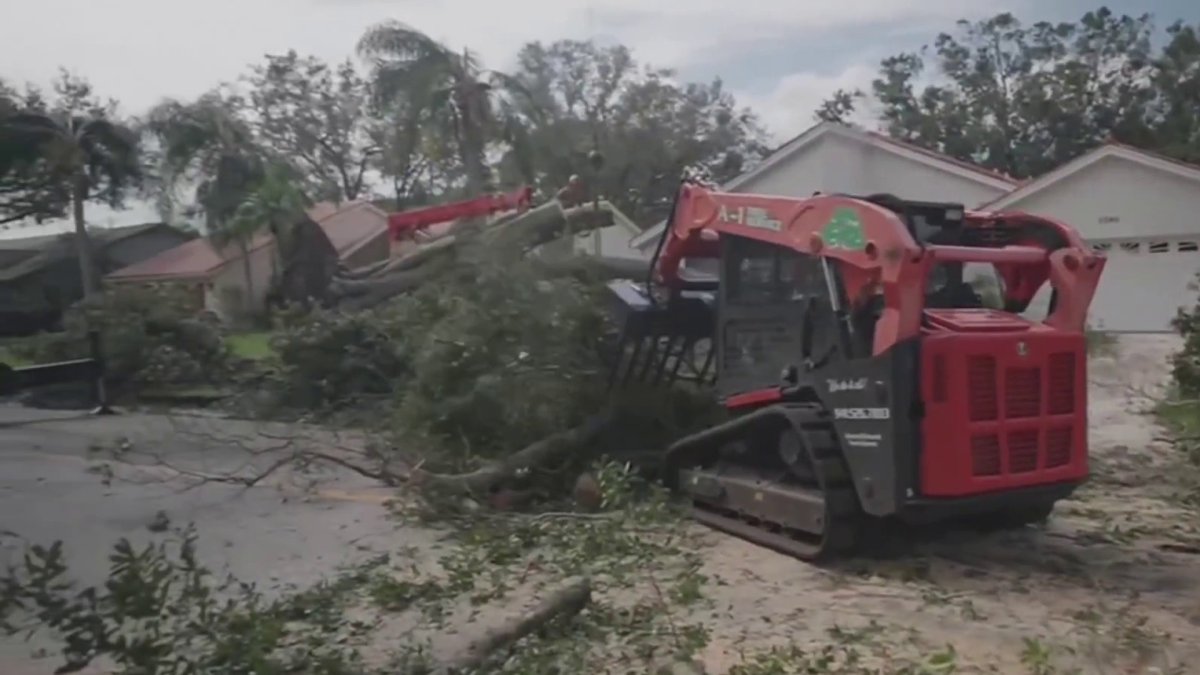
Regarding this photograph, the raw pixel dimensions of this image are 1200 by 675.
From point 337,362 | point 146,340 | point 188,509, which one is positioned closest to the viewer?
point 188,509

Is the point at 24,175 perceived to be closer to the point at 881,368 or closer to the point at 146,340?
the point at 146,340

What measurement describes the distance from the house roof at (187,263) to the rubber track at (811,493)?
26.6 meters

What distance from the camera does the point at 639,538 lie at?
7492mm

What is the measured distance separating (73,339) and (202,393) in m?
2.65

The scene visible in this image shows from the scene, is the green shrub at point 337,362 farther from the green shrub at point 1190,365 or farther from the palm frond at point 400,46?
the palm frond at point 400,46

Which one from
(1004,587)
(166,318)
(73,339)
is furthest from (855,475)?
(73,339)

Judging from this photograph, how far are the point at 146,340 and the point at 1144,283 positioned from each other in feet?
54.6

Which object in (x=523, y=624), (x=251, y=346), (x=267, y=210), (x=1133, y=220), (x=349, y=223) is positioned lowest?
(x=523, y=624)

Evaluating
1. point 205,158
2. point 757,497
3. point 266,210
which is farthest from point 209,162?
point 757,497

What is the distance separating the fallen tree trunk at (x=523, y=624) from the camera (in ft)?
16.3

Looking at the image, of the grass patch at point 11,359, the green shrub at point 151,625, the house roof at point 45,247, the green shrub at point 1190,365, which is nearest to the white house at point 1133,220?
the green shrub at point 1190,365

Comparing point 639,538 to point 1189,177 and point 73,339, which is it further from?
point 1189,177

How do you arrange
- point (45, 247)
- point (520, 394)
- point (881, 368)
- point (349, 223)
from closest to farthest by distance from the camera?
point (881, 368), point (520, 394), point (349, 223), point (45, 247)

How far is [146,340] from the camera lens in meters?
16.9
